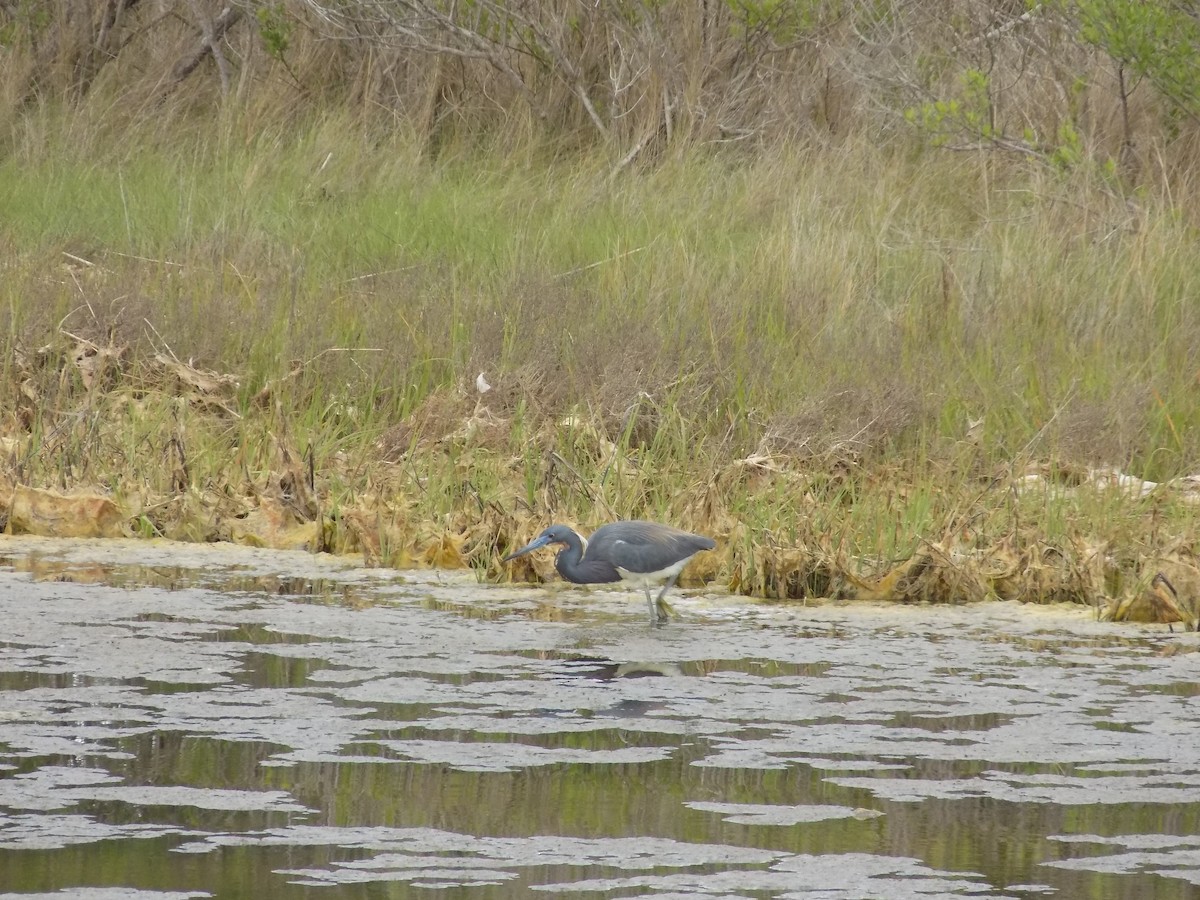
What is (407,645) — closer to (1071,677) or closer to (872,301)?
(1071,677)

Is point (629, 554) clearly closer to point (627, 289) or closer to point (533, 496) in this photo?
point (533, 496)

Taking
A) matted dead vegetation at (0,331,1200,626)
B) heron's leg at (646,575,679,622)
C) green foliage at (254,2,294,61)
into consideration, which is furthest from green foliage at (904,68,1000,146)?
heron's leg at (646,575,679,622)

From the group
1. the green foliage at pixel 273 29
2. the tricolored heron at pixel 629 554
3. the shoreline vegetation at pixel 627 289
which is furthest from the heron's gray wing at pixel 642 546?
the green foliage at pixel 273 29

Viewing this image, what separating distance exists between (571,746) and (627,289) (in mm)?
5293

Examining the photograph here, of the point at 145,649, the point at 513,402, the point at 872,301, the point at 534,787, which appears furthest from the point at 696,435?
the point at 534,787

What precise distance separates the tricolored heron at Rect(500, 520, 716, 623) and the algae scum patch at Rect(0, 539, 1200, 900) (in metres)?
0.14

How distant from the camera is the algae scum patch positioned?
3.60 meters

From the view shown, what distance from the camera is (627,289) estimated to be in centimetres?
955

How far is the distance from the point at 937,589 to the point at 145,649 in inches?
96.9

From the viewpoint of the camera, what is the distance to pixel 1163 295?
9.36 m

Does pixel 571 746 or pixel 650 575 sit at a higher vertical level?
pixel 650 575

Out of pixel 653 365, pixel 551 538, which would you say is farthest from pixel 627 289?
pixel 551 538

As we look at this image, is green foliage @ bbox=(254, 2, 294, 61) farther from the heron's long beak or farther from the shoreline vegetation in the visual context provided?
the heron's long beak

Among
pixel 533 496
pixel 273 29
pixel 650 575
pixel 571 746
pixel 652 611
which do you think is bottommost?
pixel 571 746
